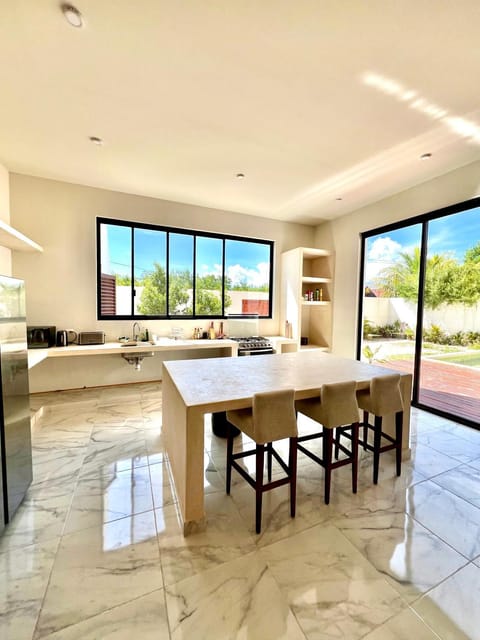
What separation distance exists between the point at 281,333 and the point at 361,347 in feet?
4.96

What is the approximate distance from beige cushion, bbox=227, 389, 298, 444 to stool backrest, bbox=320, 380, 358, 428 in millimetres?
260

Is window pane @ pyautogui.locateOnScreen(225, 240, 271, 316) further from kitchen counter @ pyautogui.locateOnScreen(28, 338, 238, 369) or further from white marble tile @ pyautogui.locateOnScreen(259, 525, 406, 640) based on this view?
white marble tile @ pyautogui.locateOnScreen(259, 525, 406, 640)

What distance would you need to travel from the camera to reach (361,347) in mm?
4711

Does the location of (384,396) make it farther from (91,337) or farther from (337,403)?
(91,337)

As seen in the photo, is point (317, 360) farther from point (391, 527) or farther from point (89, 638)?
point (89, 638)

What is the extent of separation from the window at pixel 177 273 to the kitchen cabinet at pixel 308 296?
0.37 m

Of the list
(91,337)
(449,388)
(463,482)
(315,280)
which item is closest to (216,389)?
(463,482)

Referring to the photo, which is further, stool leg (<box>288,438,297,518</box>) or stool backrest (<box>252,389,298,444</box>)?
stool leg (<box>288,438,297,518</box>)

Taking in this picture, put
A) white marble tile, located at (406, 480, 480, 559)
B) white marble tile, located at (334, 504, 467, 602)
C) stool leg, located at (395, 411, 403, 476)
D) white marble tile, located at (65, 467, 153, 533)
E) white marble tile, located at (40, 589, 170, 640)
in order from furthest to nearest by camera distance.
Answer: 1. stool leg, located at (395, 411, 403, 476)
2. white marble tile, located at (65, 467, 153, 533)
3. white marble tile, located at (406, 480, 480, 559)
4. white marble tile, located at (334, 504, 467, 602)
5. white marble tile, located at (40, 589, 170, 640)

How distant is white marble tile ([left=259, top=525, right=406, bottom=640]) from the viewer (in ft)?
3.93

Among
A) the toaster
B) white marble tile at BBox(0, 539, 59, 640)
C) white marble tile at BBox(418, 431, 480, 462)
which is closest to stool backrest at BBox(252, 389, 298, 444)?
white marble tile at BBox(0, 539, 59, 640)

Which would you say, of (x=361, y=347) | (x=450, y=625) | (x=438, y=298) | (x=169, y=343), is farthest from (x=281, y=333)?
(x=450, y=625)

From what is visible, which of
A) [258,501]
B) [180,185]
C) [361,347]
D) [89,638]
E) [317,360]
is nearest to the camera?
[89,638]

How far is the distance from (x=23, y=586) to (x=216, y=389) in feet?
4.33
